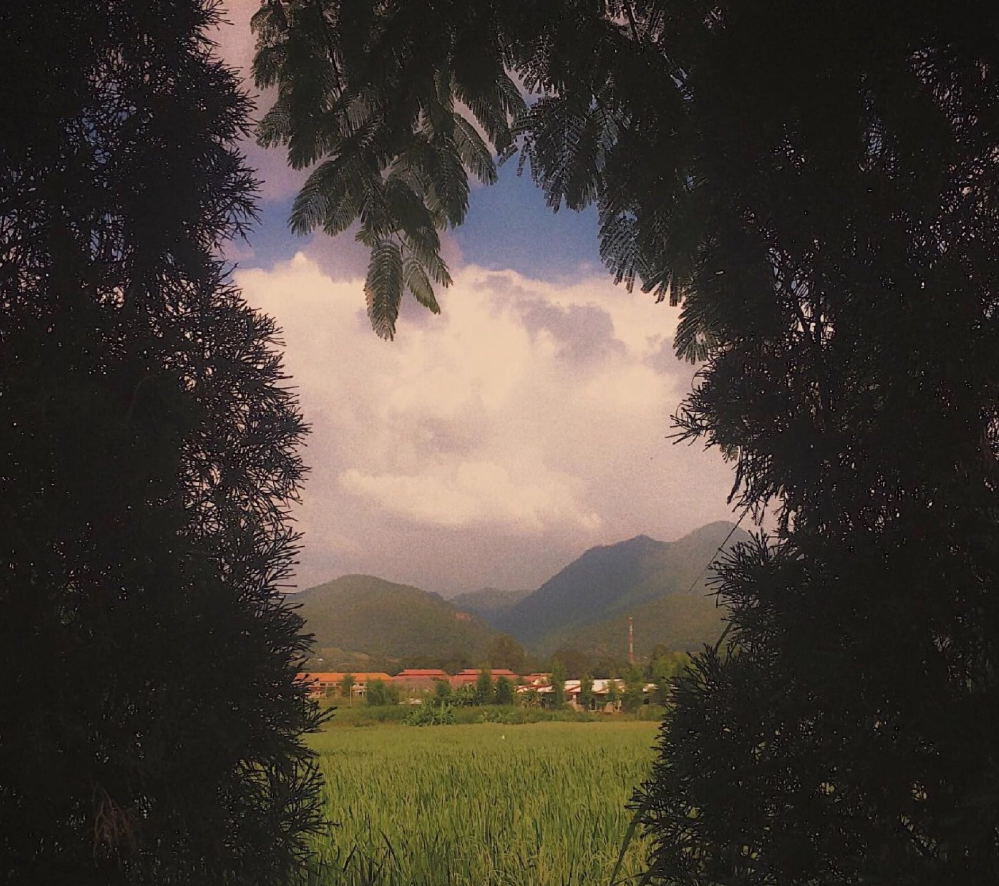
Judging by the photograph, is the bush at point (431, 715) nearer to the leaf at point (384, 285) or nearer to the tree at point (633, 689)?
the tree at point (633, 689)

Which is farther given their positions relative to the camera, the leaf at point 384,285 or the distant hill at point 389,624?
the distant hill at point 389,624

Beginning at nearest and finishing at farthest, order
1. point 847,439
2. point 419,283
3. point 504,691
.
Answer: point 847,439 < point 419,283 < point 504,691

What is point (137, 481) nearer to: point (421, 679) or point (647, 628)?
point (647, 628)

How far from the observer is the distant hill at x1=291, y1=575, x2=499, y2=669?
25.4ft

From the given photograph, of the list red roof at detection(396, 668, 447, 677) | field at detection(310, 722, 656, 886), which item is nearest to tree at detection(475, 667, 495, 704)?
red roof at detection(396, 668, 447, 677)

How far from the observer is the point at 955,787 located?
1.44 m

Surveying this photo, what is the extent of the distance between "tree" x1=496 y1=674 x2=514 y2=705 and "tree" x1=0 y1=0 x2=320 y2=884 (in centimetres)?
963

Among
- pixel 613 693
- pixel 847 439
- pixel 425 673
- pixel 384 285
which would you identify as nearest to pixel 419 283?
pixel 384 285

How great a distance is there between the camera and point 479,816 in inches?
143

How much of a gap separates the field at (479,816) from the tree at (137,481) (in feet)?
2.01

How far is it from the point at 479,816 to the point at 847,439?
288 centimetres

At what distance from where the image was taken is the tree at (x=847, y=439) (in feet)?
4.91

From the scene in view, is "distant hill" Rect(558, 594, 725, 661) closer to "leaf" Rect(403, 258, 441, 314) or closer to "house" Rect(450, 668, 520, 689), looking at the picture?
"house" Rect(450, 668, 520, 689)

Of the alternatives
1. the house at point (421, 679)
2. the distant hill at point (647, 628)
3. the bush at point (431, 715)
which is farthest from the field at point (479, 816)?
the house at point (421, 679)
